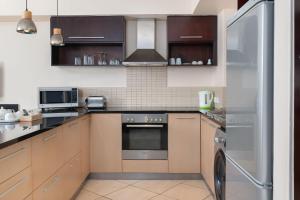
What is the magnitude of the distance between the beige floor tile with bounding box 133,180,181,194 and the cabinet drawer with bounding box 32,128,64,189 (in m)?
1.24

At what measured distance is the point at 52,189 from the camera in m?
2.21

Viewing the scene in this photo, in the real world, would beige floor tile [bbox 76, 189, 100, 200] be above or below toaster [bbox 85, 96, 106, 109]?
below

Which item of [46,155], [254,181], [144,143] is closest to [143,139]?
[144,143]

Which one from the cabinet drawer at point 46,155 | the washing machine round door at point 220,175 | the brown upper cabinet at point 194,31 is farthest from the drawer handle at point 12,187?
the brown upper cabinet at point 194,31

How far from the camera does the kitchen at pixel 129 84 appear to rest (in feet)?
11.4

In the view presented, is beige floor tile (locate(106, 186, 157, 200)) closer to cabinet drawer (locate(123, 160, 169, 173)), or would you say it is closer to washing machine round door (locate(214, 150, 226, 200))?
cabinet drawer (locate(123, 160, 169, 173))

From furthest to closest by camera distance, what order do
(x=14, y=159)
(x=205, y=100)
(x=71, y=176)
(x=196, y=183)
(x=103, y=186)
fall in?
(x=205, y=100), (x=196, y=183), (x=103, y=186), (x=71, y=176), (x=14, y=159)

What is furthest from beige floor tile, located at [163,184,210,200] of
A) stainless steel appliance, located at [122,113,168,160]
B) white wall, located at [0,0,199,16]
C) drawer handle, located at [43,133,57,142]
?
white wall, located at [0,0,199,16]

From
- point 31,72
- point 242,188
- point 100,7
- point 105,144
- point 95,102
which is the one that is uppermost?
point 100,7

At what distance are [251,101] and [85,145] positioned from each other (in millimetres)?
2502

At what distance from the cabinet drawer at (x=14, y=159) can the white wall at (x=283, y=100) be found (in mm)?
1273

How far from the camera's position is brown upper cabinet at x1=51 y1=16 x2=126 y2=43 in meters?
3.94

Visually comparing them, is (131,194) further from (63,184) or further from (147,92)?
(147,92)

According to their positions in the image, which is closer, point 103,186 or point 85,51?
point 103,186
